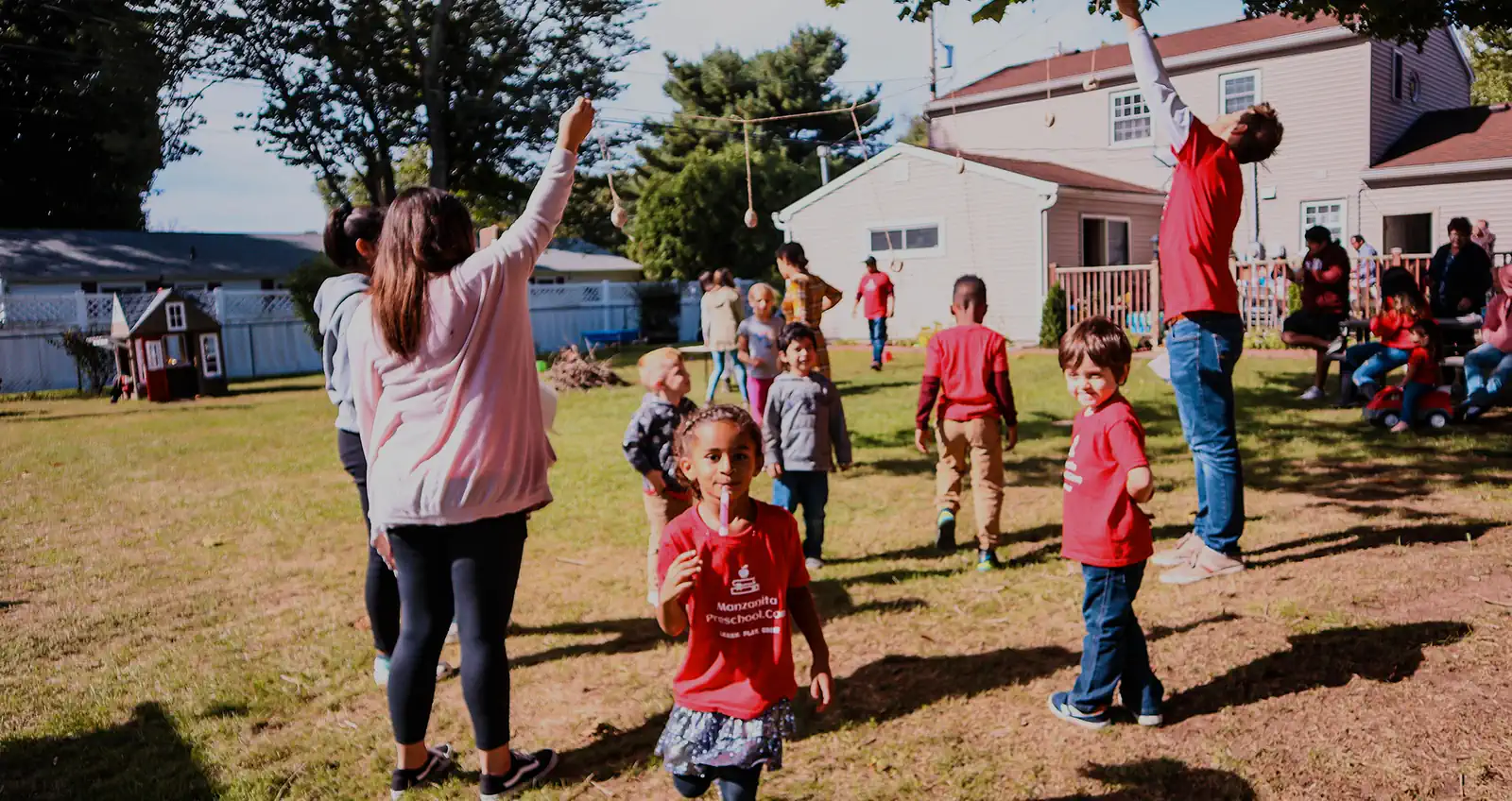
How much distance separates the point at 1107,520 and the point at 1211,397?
1.72 m

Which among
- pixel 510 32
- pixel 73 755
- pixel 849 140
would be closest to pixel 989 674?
pixel 73 755

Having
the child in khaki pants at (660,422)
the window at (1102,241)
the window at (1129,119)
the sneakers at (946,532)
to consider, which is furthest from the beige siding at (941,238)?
the child in khaki pants at (660,422)

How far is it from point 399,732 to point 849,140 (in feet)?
149

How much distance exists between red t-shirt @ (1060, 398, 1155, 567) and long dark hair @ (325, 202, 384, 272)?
8.37 ft

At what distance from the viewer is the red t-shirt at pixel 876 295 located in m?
16.4

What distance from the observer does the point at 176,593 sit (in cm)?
567

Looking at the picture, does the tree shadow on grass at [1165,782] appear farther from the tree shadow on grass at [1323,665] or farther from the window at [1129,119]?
the window at [1129,119]

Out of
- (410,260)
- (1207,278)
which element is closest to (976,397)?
(1207,278)

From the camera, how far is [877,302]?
16.5 meters

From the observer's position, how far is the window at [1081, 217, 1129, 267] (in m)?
22.0

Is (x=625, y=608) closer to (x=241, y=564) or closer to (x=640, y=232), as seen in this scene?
(x=241, y=564)

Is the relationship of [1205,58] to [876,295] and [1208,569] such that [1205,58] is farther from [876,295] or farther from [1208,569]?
[1208,569]

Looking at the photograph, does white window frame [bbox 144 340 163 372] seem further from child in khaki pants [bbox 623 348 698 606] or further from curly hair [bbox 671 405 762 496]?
curly hair [bbox 671 405 762 496]

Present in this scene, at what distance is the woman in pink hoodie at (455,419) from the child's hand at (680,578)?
2.38ft
